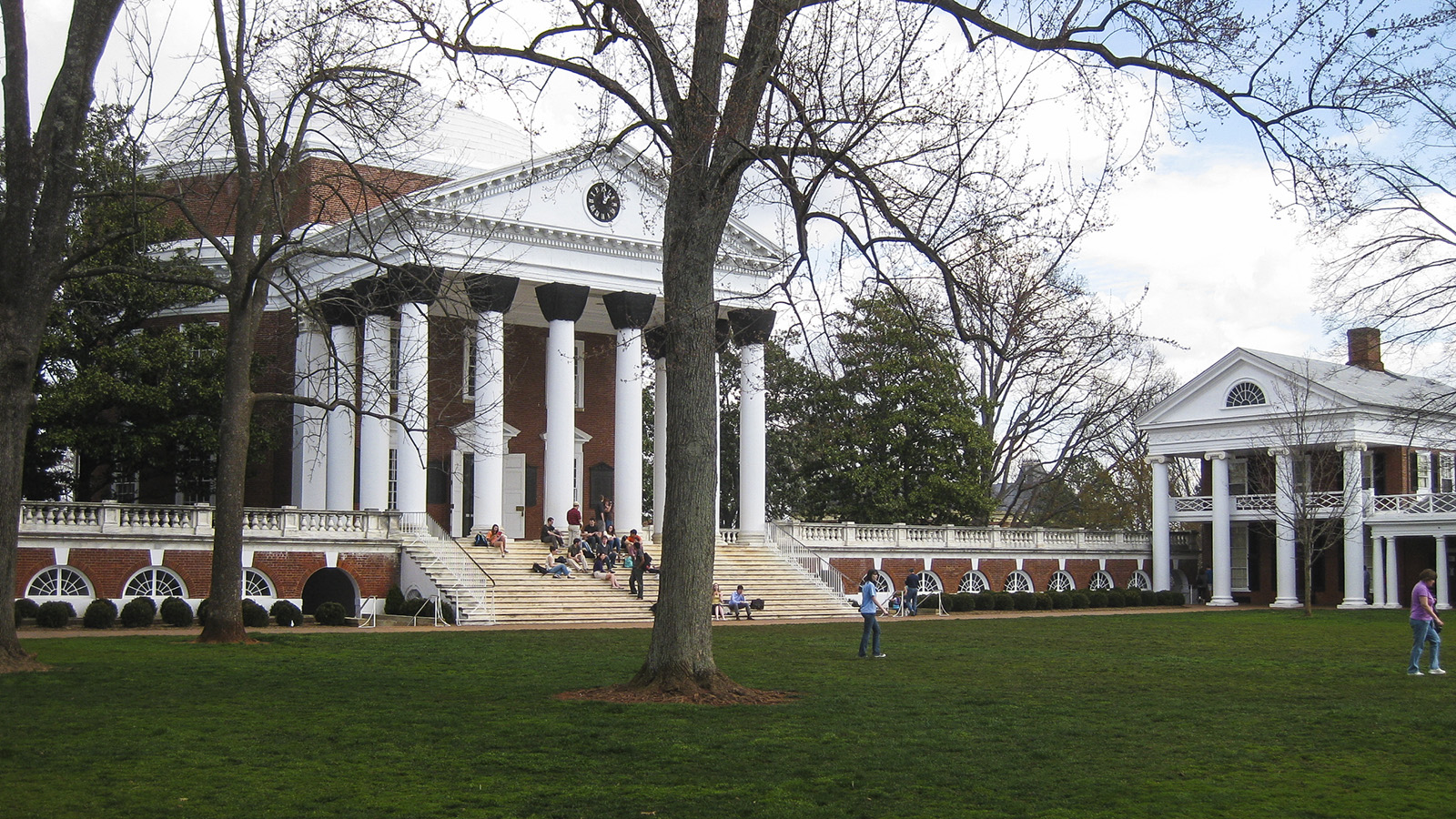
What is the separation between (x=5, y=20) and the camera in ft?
51.5

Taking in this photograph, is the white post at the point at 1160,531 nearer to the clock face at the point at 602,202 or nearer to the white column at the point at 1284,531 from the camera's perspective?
the white column at the point at 1284,531

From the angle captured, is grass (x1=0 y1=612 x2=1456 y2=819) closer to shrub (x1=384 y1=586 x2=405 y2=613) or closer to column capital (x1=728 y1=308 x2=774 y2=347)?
shrub (x1=384 y1=586 x2=405 y2=613)

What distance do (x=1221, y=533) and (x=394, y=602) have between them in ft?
111

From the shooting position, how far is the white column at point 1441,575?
48406 millimetres

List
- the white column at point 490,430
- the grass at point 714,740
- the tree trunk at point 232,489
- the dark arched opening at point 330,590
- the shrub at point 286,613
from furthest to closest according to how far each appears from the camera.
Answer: the white column at point 490,430 → the dark arched opening at point 330,590 → the shrub at point 286,613 → the tree trunk at point 232,489 → the grass at point 714,740

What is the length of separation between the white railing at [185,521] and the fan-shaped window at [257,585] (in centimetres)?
95

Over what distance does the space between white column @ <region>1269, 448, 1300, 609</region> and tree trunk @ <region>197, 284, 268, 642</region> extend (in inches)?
1526

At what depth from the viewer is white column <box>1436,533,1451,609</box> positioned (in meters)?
48.4

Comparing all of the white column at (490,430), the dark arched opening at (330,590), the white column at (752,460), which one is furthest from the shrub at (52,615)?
the white column at (752,460)

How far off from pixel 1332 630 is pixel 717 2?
83.9ft

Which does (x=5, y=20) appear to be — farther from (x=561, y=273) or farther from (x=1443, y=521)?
(x=1443, y=521)

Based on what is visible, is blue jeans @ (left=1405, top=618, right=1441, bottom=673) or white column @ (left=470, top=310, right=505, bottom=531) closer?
blue jeans @ (left=1405, top=618, right=1441, bottom=673)

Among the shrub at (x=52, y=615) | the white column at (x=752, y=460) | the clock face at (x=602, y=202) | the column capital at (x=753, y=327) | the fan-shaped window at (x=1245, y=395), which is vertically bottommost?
the shrub at (x=52, y=615)

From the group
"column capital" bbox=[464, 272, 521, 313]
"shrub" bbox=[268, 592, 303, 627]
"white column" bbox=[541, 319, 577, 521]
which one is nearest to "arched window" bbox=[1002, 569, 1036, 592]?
"white column" bbox=[541, 319, 577, 521]
